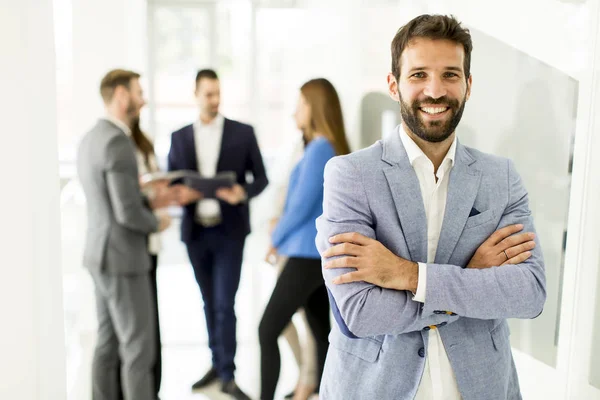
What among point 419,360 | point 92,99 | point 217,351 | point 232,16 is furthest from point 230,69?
point 419,360

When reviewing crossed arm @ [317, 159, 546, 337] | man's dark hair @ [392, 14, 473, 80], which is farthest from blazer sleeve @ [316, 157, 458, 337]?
man's dark hair @ [392, 14, 473, 80]

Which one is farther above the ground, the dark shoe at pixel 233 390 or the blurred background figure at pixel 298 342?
the blurred background figure at pixel 298 342

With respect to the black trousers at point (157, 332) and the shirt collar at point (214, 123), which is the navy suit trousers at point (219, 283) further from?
the shirt collar at point (214, 123)

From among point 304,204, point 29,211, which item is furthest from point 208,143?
point 29,211

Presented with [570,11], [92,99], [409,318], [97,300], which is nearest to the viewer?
[409,318]

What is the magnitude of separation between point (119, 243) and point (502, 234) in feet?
5.19

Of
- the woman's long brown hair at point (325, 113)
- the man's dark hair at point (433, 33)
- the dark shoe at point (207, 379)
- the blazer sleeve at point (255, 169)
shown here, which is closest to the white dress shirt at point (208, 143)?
the blazer sleeve at point (255, 169)

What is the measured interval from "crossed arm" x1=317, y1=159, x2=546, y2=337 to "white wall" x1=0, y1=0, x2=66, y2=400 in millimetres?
1402

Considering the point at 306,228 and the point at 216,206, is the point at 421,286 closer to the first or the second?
the point at 306,228

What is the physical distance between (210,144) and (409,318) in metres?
1.29

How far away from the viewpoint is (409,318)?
151cm

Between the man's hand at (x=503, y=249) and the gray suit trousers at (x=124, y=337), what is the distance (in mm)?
1512

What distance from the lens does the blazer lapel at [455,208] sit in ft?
5.21

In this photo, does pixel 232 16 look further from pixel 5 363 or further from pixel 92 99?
pixel 5 363
